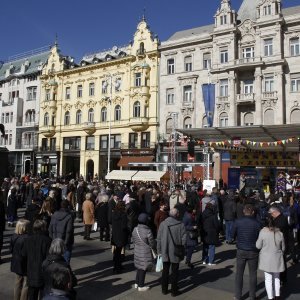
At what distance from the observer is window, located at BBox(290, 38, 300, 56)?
3375cm

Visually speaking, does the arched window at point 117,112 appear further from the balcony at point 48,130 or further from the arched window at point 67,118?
the balcony at point 48,130

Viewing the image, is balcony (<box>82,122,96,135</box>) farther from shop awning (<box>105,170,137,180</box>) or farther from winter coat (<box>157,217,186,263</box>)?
winter coat (<box>157,217,186,263</box>)

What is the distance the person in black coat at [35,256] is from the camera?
574cm

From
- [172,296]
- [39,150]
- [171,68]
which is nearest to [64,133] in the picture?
[39,150]

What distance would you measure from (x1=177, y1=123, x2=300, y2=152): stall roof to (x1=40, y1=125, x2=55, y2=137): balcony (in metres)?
29.5

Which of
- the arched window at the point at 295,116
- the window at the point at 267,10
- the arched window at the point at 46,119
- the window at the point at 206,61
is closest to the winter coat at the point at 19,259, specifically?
the arched window at the point at 295,116

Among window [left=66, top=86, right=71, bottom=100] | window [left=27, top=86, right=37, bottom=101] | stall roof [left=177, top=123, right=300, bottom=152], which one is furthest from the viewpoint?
window [left=27, top=86, right=37, bottom=101]

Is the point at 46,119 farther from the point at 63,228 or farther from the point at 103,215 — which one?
the point at 63,228

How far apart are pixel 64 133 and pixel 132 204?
37.7 m

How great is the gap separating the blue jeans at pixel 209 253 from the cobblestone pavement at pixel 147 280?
0.23 m

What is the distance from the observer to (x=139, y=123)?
41.1 m

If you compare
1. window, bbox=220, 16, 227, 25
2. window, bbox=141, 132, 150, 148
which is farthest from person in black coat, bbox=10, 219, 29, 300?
window, bbox=220, 16, 227, 25

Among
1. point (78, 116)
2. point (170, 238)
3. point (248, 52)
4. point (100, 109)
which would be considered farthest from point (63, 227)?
point (78, 116)

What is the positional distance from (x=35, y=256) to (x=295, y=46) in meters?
33.7
